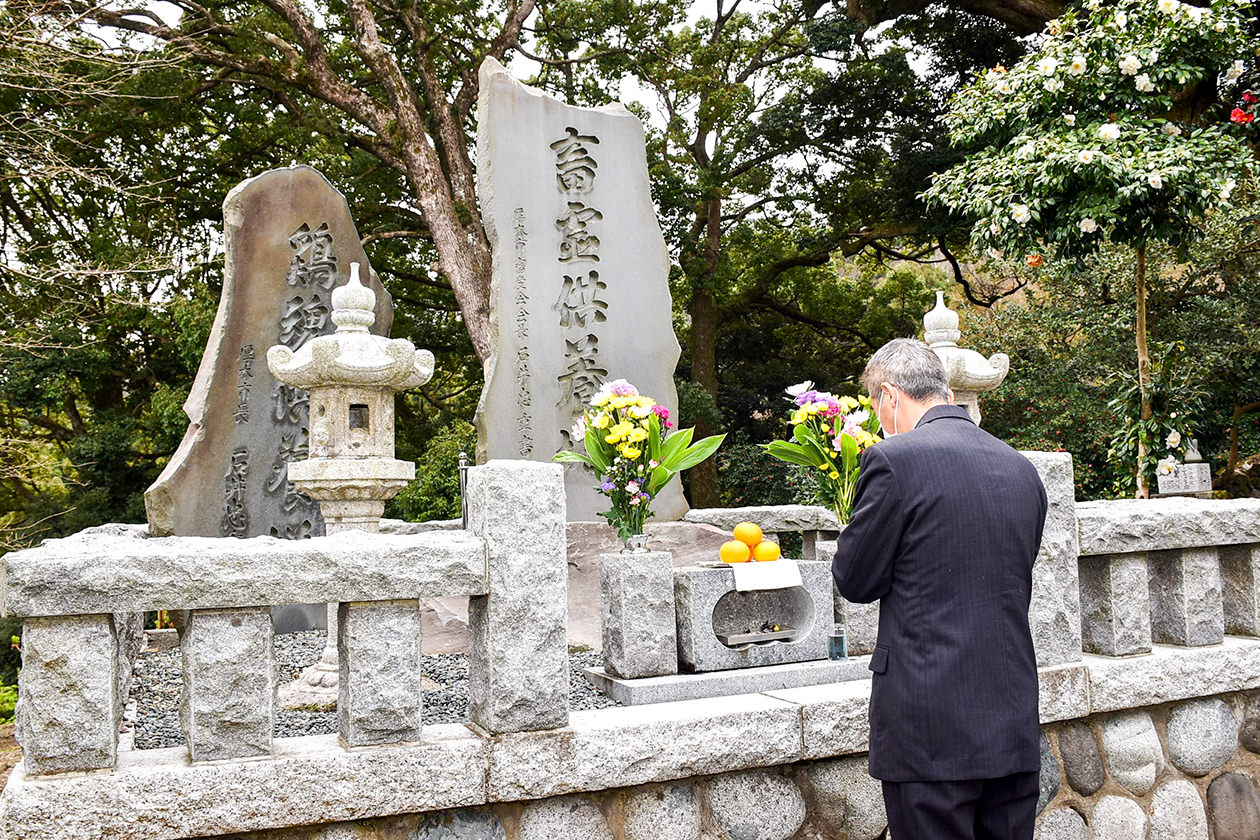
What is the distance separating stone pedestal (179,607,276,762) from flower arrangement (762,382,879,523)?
219 centimetres

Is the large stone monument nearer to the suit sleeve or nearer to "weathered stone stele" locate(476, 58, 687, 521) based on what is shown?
"weathered stone stele" locate(476, 58, 687, 521)

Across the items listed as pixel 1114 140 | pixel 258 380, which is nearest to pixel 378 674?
pixel 258 380

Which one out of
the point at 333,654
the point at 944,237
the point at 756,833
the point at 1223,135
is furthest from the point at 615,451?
the point at 944,237

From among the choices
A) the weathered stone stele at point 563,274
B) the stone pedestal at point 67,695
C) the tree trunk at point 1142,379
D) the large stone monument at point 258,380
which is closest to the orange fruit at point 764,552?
the weathered stone stele at point 563,274

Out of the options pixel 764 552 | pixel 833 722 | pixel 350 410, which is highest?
pixel 350 410

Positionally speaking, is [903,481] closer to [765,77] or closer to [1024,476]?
[1024,476]

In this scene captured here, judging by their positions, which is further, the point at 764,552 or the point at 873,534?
the point at 764,552

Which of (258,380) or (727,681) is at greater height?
(258,380)

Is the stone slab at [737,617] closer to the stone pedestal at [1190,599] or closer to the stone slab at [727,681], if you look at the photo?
the stone slab at [727,681]

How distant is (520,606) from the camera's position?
268cm

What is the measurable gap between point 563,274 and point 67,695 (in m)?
3.98

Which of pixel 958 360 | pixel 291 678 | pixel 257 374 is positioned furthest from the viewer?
pixel 257 374

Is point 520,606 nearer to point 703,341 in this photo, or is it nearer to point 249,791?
point 249,791

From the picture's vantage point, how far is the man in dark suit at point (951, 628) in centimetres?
224
